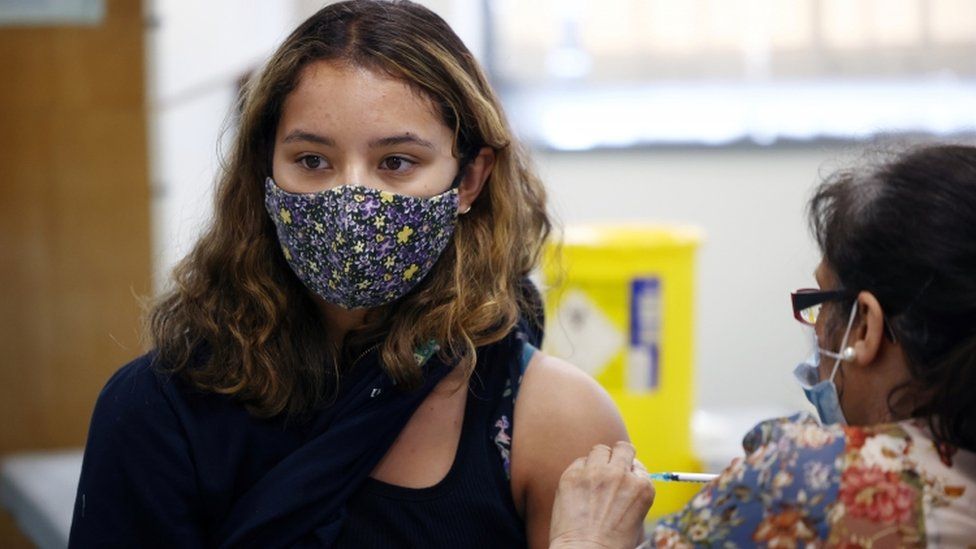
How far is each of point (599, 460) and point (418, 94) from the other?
490 mm

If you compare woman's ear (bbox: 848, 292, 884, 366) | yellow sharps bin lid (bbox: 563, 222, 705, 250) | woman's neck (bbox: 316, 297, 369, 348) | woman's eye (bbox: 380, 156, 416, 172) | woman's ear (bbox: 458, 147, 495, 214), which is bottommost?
yellow sharps bin lid (bbox: 563, 222, 705, 250)

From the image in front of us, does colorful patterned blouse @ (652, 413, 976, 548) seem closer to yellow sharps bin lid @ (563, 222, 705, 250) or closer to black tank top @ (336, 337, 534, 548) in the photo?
black tank top @ (336, 337, 534, 548)

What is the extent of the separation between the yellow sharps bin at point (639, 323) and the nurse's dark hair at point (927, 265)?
2.11 metres

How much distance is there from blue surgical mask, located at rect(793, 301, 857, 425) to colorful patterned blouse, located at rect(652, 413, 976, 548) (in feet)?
0.39

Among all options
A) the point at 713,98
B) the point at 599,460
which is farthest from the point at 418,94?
the point at 713,98

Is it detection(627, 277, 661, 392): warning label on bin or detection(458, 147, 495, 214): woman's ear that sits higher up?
detection(458, 147, 495, 214): woman's ear

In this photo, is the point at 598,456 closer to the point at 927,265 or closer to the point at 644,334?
the point at 927,265

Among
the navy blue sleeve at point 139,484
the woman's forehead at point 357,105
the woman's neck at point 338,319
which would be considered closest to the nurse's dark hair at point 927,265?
the woman's forehead at point 357,105

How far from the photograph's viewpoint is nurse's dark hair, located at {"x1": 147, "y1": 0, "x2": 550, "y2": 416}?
5.22 feet

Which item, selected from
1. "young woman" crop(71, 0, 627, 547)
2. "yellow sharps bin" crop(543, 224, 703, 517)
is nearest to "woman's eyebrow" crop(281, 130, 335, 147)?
"young woman" crop(71, 0, 627, 547)

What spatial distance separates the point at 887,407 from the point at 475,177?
2.06 feet

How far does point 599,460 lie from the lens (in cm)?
149

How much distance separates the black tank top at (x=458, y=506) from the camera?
5.03 feet

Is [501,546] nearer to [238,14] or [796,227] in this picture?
[238,14]
